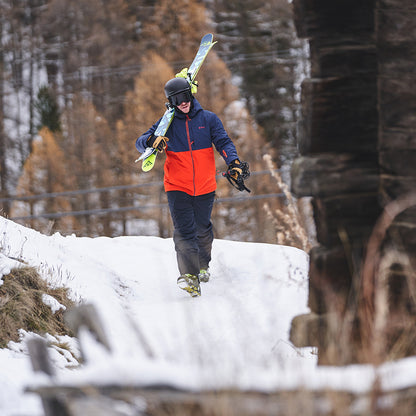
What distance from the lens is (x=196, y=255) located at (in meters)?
5.69

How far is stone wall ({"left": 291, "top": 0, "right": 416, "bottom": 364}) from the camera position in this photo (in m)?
3.08

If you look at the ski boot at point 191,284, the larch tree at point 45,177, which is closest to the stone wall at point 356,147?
the ski boot at point 191,284

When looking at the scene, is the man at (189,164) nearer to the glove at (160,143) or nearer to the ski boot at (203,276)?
the glove at (160,143)

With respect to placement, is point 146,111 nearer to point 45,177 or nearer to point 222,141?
point 45,177

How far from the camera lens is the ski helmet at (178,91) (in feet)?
17.8

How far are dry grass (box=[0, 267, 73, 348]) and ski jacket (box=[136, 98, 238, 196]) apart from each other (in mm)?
1477

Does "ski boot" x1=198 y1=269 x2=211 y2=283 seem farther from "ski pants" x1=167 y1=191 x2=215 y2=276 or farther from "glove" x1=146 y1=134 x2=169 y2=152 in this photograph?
"glove" x1=146 y1=134 x2=169 y2=152

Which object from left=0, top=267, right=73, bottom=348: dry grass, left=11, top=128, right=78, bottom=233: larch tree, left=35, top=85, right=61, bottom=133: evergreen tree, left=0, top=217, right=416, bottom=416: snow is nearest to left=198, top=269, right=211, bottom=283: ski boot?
left=0, top=217, right=416, bottom=416: snow

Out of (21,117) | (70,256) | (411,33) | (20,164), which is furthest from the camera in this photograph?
(21,117)

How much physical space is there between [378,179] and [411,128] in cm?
30

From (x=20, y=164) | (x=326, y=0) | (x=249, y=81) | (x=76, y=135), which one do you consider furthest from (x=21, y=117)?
(x=326, y=0)

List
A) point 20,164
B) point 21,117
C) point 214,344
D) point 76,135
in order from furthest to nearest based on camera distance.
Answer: point 21,117
point 20,164
point 76,135
point 214,344

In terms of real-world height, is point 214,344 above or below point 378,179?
below

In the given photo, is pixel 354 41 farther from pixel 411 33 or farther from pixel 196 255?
pixel 196 255
